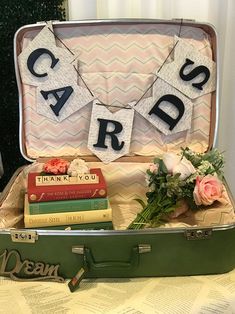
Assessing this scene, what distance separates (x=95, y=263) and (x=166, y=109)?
496mm

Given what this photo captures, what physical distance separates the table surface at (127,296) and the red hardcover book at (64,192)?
0.58ft

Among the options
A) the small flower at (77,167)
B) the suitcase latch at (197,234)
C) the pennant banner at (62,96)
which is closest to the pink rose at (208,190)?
the suitcase latch at (197,234)

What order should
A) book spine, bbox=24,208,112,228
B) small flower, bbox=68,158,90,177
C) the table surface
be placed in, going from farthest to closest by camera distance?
1. small flower, bbox=68,158,90,177
2. book spine, bbox=24,208,112,228
3. the table surface

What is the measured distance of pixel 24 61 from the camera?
1180 millimetres

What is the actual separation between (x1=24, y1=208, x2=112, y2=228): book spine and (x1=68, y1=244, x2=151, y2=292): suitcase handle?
12 centimetres

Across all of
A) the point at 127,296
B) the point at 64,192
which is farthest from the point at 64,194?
the point at 127,296

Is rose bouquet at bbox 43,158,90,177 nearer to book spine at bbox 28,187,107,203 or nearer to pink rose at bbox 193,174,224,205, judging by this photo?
book spine at bbox 28,187,107,203

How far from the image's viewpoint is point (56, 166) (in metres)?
1.13

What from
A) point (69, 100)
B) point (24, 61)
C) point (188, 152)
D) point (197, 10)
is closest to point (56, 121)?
point (69, 100)

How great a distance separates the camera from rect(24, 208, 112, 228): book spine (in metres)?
0.96

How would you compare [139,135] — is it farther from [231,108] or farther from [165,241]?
[165,241]

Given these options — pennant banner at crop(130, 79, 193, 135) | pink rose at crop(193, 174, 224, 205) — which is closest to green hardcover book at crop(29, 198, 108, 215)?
pink rose at crop(193, 174, 224, 205)

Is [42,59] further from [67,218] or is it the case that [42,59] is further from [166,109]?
[67,218]

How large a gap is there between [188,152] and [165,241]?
29 cm
